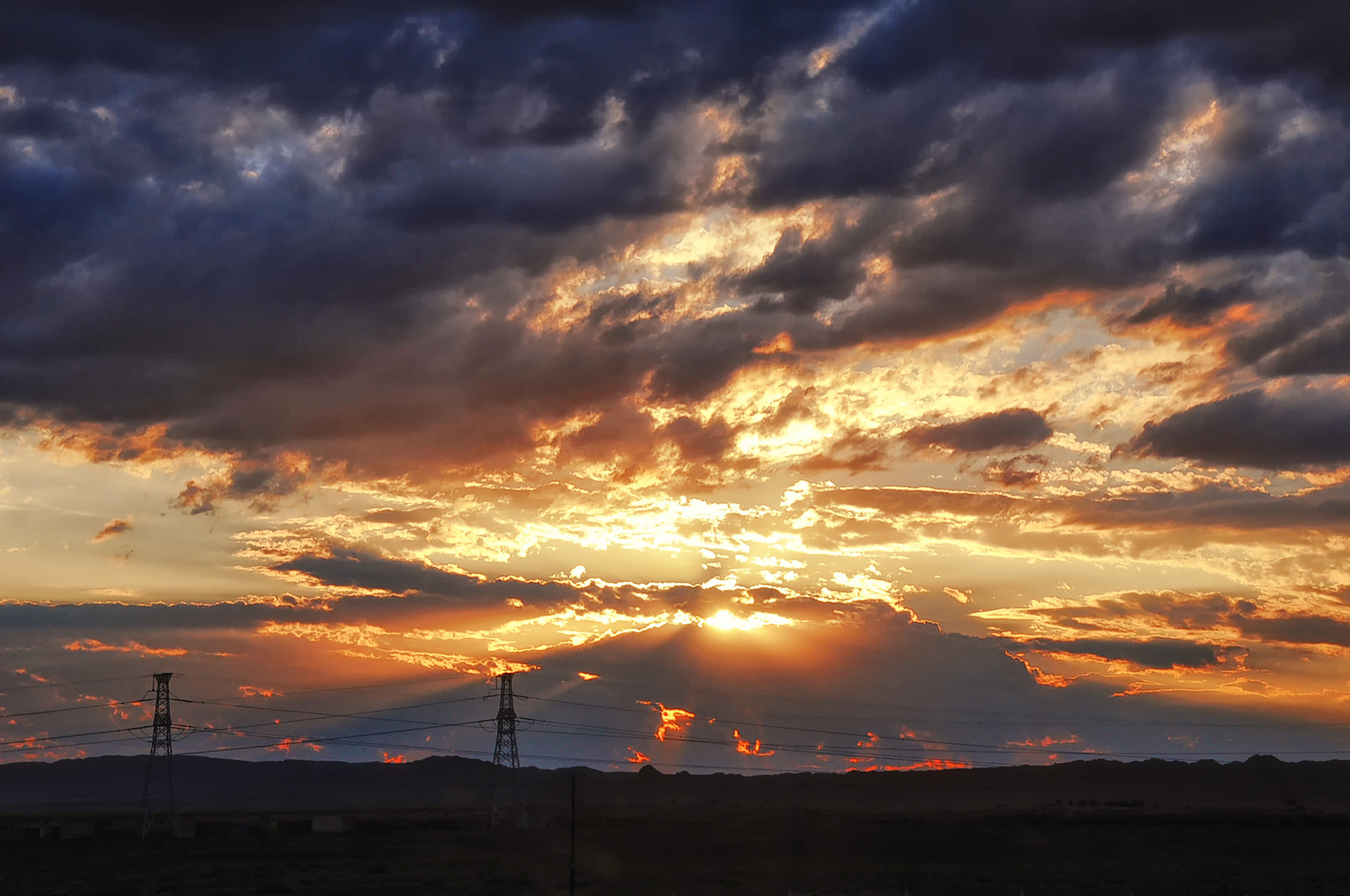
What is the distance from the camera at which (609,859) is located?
144 metres

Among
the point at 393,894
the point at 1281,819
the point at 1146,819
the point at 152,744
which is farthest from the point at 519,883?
the point at 1281,819

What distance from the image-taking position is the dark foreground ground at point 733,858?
117375 mm

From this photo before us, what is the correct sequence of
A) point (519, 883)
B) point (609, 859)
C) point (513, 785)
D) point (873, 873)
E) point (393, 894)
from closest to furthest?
point (393, 894) < point (519, 883) < point (873, 873) < point (609, 859) < point (513, 785)

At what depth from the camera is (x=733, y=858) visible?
486 feet

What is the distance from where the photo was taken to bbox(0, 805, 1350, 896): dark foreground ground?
117375mm

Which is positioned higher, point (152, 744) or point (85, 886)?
point (152, 744)

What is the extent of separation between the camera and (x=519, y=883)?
397ft

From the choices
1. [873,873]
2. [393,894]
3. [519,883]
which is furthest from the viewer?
[873,873]

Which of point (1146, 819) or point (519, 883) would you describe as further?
point (1146, 819)

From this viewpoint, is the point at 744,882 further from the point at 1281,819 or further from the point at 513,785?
the point at 1281,819

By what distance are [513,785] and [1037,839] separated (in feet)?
210

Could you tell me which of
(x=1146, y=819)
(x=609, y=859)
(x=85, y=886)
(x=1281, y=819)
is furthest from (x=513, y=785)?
(x=1281, y=819)

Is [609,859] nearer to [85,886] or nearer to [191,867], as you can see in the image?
[191,867]

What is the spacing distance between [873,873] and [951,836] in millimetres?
32977
